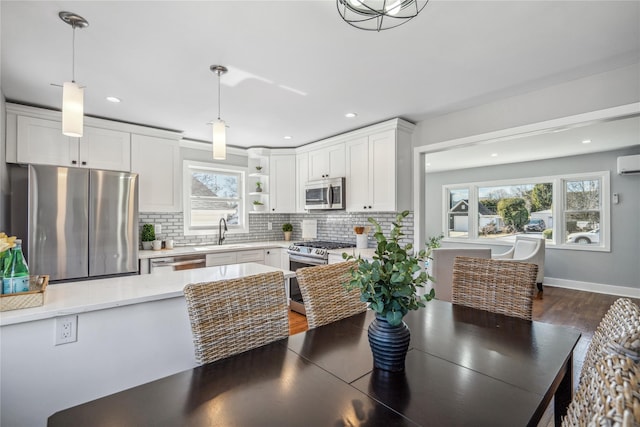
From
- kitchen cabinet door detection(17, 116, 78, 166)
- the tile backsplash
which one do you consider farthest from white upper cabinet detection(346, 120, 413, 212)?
kitchen cabinet door detection(17, 116, 78, 166)

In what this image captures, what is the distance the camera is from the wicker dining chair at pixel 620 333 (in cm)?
75

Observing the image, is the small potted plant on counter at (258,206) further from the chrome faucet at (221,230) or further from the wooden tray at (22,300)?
the wooden tray at (22,300)

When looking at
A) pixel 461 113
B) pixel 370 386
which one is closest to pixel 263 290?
pixel 370 386

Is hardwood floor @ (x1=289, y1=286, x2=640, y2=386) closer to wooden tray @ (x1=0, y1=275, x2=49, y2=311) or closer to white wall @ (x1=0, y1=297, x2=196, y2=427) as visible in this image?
white wall @ (x1=0, y1=297, x2=196, y2=427)

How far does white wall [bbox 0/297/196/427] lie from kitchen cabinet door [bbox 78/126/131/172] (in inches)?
96.0

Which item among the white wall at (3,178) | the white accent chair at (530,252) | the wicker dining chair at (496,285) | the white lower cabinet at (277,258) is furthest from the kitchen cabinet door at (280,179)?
the white accent chair at (530,252)

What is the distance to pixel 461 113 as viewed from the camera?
3.23 m

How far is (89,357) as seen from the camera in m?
1.54

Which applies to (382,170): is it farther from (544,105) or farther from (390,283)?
(390,283)

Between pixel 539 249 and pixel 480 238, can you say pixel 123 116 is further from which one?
pixel 480 238

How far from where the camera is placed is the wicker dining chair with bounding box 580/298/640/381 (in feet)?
2.47

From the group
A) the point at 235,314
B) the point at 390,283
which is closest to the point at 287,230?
the point at 235,314

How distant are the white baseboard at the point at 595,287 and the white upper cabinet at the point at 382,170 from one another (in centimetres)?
409

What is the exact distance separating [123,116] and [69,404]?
2.88 m
